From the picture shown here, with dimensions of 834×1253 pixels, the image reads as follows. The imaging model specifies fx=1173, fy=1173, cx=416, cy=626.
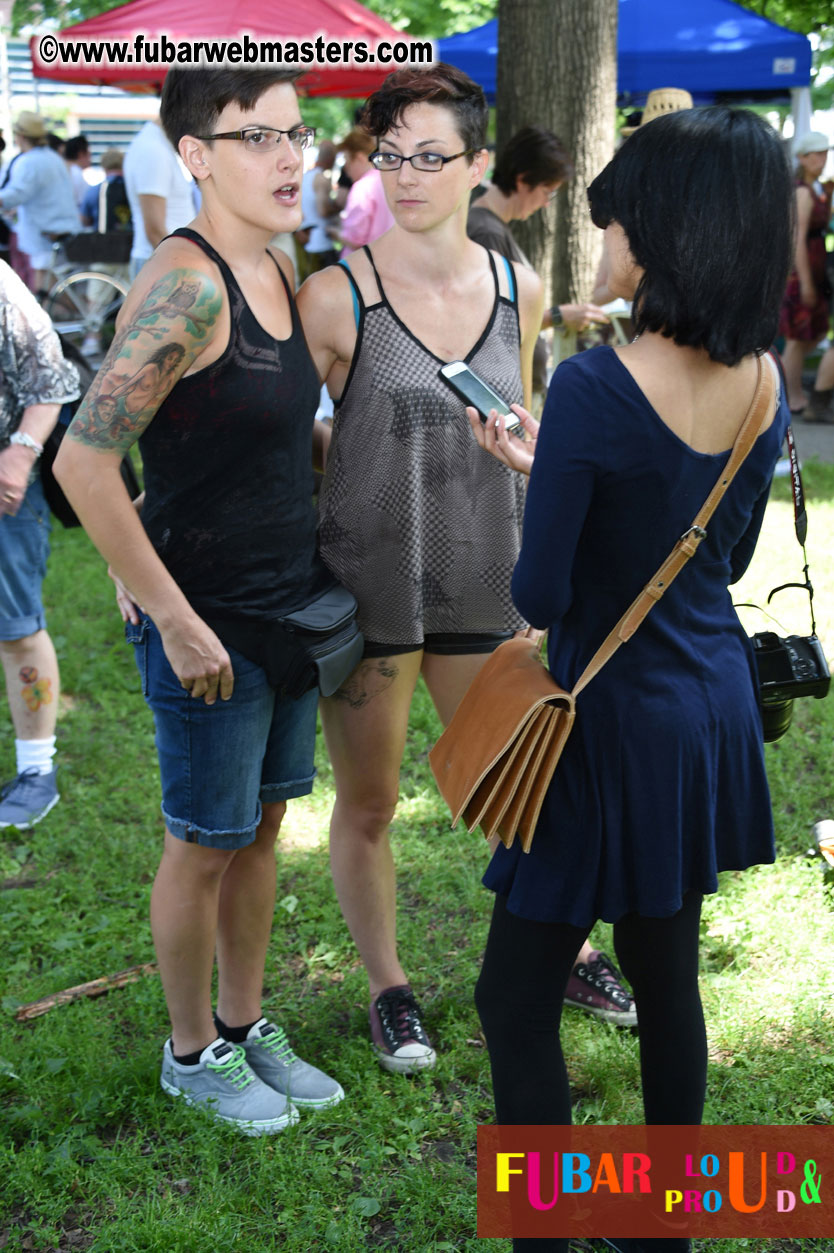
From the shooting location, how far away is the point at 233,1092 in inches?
99.7

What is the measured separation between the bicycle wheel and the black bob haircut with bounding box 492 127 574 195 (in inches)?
258

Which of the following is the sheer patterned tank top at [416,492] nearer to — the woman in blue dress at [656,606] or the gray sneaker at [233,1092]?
the woman in blue dress at [656,606]

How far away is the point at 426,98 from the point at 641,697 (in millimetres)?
1370

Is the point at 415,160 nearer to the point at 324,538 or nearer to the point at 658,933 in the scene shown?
the point at 324,538

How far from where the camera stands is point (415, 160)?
2.39m

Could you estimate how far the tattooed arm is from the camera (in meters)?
1.98

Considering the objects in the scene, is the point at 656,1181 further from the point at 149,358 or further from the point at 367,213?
the point at 367,213

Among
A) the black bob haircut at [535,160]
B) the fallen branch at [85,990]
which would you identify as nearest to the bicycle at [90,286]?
the black bob haircut at [535,160]

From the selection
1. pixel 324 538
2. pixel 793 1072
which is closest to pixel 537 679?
pixel 324 538

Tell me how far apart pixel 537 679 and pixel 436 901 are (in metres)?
1.79

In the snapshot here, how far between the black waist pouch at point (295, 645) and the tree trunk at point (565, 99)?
4.01 metres

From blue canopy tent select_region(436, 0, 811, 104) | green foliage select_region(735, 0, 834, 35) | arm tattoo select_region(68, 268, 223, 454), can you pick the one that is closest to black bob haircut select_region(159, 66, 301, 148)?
arm tattoo select_region(68, 268, 223, 454)

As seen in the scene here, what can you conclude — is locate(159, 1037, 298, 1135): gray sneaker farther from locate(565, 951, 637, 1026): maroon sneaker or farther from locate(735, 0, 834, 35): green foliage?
locate(735, 0, 834, 35): green foliage

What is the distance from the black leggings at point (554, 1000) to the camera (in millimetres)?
1867
